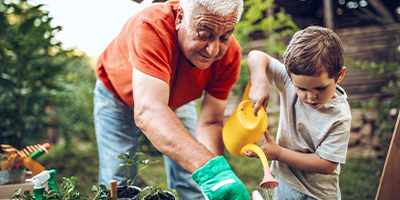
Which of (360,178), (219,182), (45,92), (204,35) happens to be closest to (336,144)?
(219,182)

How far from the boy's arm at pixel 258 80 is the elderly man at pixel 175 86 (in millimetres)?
140

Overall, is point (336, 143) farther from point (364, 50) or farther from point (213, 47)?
point (364, 50)

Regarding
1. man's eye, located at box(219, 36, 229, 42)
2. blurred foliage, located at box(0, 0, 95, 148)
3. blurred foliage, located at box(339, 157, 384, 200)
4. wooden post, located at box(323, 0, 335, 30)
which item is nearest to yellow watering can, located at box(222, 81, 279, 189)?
man's eye, located at box(219, 36, 229, 42)

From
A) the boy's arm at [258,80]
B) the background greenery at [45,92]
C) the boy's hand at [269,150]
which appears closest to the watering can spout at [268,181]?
the boy's hand at [269,150]

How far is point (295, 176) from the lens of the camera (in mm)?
1256

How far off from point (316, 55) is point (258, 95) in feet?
0.84

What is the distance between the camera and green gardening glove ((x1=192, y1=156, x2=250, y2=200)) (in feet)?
2.72

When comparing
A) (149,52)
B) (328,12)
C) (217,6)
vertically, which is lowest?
(328,12)

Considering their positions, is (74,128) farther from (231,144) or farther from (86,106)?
(231,144)

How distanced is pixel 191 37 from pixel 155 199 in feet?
2.11

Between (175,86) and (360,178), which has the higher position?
(175,86)

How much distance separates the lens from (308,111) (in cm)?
119

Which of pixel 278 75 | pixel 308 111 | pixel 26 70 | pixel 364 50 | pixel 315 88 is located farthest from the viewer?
pixel 364 50

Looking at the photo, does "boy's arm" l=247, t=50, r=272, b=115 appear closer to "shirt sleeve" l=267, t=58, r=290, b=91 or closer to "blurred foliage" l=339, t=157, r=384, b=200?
"shirt sleeve" l=267, t=58, r=290, b=91
